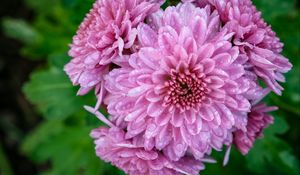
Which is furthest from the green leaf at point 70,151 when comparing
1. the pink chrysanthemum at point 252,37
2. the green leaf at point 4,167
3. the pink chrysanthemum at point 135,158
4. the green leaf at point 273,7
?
the pink chrysanthemum at point 252,37

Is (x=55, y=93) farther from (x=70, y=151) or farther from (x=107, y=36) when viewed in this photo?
(x=107, y=36)

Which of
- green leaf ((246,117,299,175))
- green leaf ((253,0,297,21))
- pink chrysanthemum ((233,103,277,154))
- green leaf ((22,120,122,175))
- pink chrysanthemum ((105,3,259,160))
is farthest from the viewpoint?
green leaf ((22,120,122,175))

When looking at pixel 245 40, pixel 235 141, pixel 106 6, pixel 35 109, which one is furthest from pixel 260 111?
pixel 35 109

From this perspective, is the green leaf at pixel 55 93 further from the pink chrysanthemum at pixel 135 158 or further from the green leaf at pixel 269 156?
the green leaf at pixel 269 156

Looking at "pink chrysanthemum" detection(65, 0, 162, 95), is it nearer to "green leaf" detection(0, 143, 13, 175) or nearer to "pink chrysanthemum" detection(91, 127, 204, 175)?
"pink chrysanthemum" detection(91, 127, 204, 175)

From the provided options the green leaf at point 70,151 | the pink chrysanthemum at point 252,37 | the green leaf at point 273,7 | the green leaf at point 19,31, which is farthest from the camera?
the green leaf at point 19,31

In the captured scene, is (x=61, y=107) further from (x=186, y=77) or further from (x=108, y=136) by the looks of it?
(x=186, y=77)

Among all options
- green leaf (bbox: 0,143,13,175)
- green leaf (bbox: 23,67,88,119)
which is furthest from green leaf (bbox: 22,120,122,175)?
green leaf (bbox: 0,143,13,175)

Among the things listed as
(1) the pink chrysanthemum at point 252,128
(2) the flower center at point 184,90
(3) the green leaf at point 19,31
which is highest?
(2) the flower center at point 184,90
